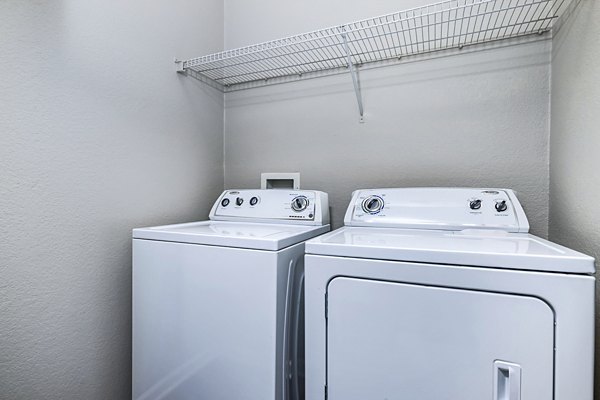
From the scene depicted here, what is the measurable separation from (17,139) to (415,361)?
1.35 m

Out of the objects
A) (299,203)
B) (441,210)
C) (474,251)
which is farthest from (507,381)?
(299,203)

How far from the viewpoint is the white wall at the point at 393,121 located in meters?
1.35

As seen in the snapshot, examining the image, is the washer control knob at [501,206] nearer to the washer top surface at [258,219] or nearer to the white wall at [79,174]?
the washer top surface at [258,219]

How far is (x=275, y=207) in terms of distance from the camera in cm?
148

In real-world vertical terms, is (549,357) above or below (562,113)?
below

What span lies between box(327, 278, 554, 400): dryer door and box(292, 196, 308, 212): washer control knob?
598 mm

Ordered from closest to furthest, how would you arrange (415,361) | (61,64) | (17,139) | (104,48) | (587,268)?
(587,268) < (415,361) < (17,139) < (61,64) < (104,48)

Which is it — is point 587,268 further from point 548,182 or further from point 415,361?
point 548,182

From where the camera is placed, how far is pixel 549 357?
26.8 inches

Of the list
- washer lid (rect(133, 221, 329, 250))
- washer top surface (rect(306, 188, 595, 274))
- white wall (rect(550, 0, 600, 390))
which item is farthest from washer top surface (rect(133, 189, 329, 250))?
white wall (rect(550, 0, 600, 390))

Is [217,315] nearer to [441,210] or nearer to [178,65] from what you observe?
[441,210]

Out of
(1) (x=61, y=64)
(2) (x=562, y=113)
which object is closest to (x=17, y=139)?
(1) (x=61, y=64)

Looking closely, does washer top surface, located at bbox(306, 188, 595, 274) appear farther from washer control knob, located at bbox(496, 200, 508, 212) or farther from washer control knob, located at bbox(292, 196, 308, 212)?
washer control knob, located at bbox(292, 196, 308, 212)

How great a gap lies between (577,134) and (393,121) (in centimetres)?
74
